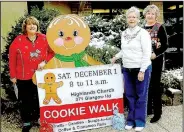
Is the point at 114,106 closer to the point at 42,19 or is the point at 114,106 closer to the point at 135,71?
the point at 135,71

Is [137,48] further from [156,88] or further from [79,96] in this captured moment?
[79,96]

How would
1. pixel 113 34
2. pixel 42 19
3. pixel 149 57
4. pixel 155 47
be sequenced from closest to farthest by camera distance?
pixel 149 57
pixel 155 47
pixel 42 19
pixel 113 34

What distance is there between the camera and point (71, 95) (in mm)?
4645

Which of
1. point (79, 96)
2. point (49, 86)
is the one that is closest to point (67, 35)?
point (49, 86)

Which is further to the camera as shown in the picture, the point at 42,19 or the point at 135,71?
the point at 42,19

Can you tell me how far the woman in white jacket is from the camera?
4414mm

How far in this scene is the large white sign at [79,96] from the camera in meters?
4.54

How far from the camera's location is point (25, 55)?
14.5ft

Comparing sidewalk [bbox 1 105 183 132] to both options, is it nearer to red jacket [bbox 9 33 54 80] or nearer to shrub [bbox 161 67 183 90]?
shrub [bbox 161 67 183 90]

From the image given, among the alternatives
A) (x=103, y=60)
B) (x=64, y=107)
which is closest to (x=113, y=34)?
(x=103, y=60)

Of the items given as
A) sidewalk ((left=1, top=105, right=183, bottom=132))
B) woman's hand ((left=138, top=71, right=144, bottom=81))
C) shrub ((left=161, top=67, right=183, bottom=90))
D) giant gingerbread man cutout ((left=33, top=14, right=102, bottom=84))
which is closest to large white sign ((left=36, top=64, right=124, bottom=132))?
giant gingerbread man cutout ((left=33, top=14, right=102, bottom=84))

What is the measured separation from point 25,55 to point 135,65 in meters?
→ 1.38

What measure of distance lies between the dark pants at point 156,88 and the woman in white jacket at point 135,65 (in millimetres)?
265

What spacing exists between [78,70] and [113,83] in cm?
52
